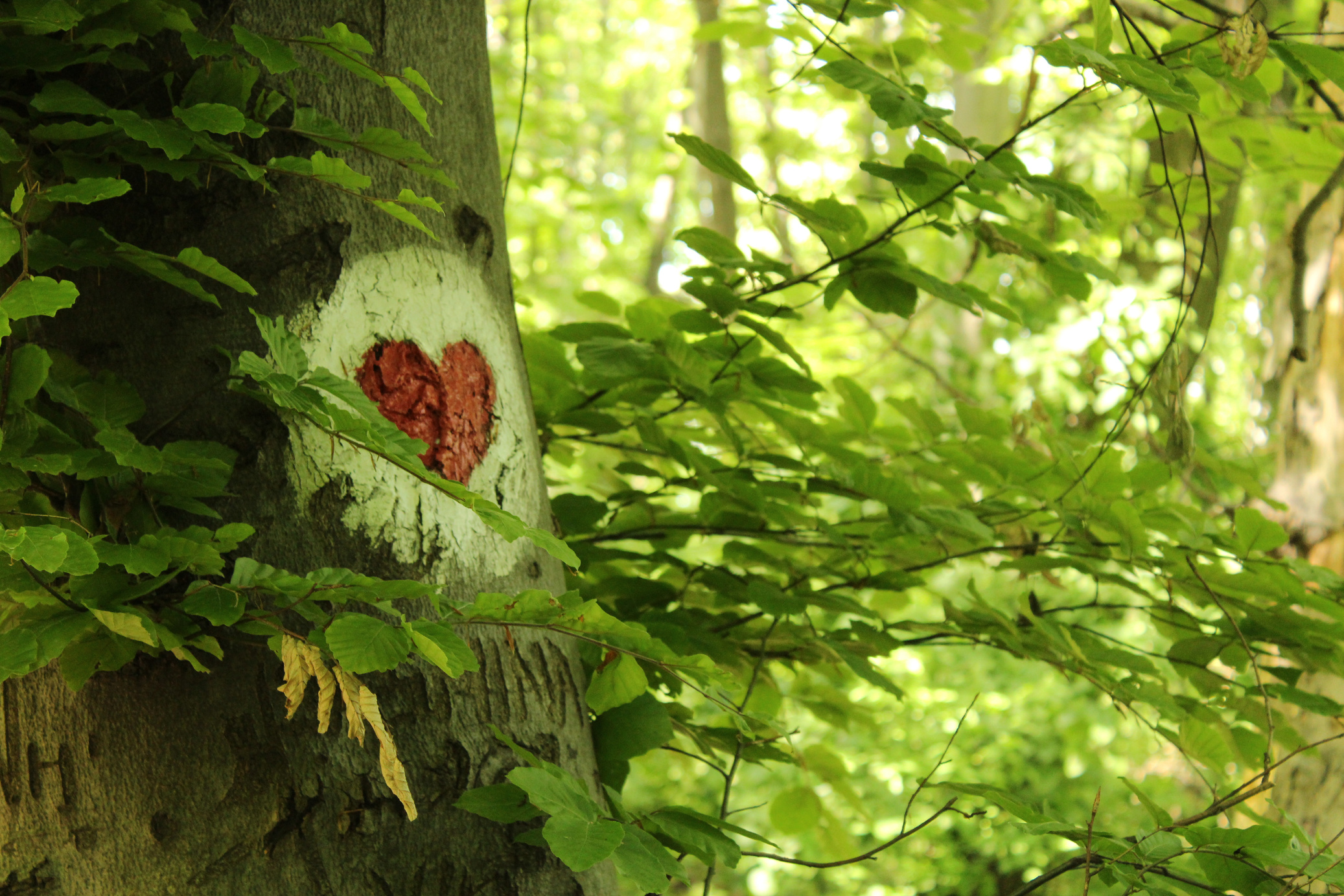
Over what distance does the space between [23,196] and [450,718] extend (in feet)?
1.89

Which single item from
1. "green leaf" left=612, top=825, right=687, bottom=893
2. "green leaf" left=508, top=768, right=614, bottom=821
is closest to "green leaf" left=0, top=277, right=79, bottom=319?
"green leaf" left=508, top=768, right=614, bottom=821

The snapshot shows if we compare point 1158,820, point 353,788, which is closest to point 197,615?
point 353,788

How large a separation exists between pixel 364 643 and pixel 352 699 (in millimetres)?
62

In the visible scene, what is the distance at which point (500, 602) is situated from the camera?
2.56ft

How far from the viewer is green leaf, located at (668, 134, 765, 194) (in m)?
1.07

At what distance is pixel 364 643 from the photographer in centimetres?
73

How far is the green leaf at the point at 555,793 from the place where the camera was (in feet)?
2.49

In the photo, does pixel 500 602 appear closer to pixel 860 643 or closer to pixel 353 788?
pixel 353 788

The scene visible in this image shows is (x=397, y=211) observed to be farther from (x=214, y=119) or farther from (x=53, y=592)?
(x=53, y=592)

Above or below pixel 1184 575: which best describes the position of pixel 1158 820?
below

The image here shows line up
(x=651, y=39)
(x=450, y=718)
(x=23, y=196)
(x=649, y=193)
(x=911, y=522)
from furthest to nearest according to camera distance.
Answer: (x=651, y=39)
(x=649, y=193)
(x=911, y=522)
(x=450, y=718)
(x=23, y=196)

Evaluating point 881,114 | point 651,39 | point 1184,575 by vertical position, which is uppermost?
point 651,39

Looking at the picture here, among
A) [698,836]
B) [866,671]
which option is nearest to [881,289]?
[866,671]

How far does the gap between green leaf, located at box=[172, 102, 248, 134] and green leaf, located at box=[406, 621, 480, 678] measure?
0.45 m
